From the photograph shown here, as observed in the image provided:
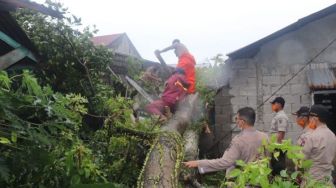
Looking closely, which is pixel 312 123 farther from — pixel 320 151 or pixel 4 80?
pixel 4 80

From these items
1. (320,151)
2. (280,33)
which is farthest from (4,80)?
(280,33)

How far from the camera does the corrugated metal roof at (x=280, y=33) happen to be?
9195mm

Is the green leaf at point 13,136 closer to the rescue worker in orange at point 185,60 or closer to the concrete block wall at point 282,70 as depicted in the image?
the rescue worker in orange at point 185,60

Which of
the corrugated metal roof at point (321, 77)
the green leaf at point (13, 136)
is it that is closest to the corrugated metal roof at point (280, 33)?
the corrugated metal roof at point (321, 77)

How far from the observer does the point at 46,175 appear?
141 inches

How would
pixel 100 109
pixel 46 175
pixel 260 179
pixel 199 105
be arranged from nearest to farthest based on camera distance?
pixel 260 179 → pixel 46 175 → pixel 100 109 → pixel 199 105

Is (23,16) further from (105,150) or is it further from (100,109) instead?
(105,150)

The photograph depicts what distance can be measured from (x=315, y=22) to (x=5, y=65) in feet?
22.7

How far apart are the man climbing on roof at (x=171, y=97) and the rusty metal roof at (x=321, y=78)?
3885 millimetres

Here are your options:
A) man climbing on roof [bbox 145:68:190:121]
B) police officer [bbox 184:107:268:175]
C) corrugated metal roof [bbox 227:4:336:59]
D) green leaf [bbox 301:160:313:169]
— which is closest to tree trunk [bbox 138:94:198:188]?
police officer [bbox 184:107:268:175]

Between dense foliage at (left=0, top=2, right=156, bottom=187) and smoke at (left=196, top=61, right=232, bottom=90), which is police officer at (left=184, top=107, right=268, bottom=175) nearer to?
dense foliage at (left=0, top=2, right=156, bottom=187)

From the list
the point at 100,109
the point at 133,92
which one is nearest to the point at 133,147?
the point at 100,109

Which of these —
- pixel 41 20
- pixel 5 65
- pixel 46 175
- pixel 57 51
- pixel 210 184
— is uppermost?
pixel 41 20

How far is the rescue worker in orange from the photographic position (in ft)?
22.3
